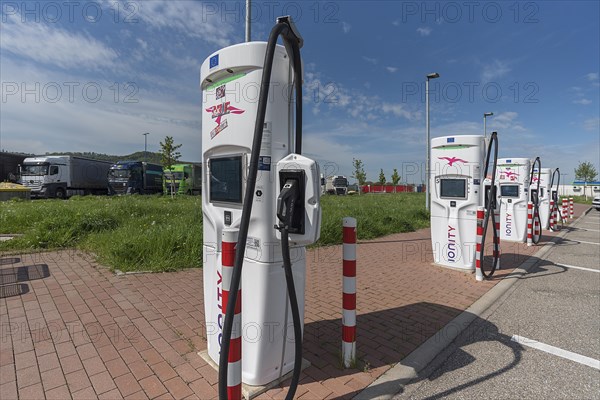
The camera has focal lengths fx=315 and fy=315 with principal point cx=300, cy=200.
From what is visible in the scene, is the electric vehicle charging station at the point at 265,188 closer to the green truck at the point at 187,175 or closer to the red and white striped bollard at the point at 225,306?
the red and white striped bollard at the point at 225,306

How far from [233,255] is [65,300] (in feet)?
11.9

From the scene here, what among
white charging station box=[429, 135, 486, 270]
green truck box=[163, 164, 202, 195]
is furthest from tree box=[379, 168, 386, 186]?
white charging station box=[429, 135, 486, 270]

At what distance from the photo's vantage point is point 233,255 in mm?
2000

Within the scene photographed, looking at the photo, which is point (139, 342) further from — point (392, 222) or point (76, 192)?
point (76, 192)

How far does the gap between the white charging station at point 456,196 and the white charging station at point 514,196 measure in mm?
5087

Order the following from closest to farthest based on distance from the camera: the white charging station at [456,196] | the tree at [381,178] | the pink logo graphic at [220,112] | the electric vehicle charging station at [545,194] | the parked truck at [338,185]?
the pink logo graphic at [220,112] → the white charging station at [456,196] → the electric vehicle charging station at [545,194] → the parked truck at [338,185] → the tree at [381,178]

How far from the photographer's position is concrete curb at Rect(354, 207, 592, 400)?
2.56 metres

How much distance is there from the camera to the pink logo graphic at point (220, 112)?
245 centimetres

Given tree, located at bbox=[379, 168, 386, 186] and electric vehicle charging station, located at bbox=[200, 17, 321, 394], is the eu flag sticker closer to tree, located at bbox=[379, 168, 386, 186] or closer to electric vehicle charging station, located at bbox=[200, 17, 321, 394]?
electric vehicle charging station, located at bbox=[200, 17, 321, 394]

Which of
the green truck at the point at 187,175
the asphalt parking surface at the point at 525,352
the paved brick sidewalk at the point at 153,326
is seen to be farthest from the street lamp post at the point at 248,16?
the green truck at the point at 187,175

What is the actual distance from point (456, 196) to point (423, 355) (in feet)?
13.4

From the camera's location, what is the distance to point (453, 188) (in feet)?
20.9

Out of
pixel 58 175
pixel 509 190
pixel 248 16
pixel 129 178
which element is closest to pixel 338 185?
pixel 129 178

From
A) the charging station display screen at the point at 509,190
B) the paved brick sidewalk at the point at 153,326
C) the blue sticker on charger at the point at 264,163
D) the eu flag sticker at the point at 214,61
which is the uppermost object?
the eu flag sticker at the point at 214,61
